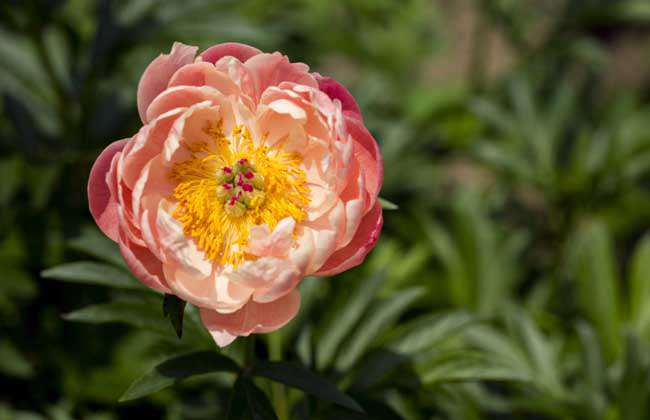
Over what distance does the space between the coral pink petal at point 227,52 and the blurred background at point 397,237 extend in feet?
1.48

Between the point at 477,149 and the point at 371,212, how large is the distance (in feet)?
4.56

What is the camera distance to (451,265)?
8.13 feet

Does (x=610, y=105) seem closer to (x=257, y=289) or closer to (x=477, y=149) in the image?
(x=477, y=149)

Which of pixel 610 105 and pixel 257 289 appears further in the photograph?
pixel 610 105

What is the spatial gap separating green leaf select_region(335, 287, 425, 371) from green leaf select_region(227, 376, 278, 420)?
34 cm

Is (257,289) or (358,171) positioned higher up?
(358,171)

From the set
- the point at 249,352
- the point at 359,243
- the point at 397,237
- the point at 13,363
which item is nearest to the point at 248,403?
the point at 249,352

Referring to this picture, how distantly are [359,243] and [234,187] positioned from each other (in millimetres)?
254

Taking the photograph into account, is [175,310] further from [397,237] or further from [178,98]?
[397,237]

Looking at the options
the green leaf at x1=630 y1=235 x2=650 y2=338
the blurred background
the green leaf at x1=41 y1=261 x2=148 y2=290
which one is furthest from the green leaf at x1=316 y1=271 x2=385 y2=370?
the green leaf at x1=630 y1=235 x2=650 y2=338

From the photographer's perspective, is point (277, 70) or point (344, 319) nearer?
point (277, 70)

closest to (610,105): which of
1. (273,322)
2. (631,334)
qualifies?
(631,334)

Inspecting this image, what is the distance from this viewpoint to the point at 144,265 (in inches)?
46.6

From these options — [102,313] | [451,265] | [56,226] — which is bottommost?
[451,265]
